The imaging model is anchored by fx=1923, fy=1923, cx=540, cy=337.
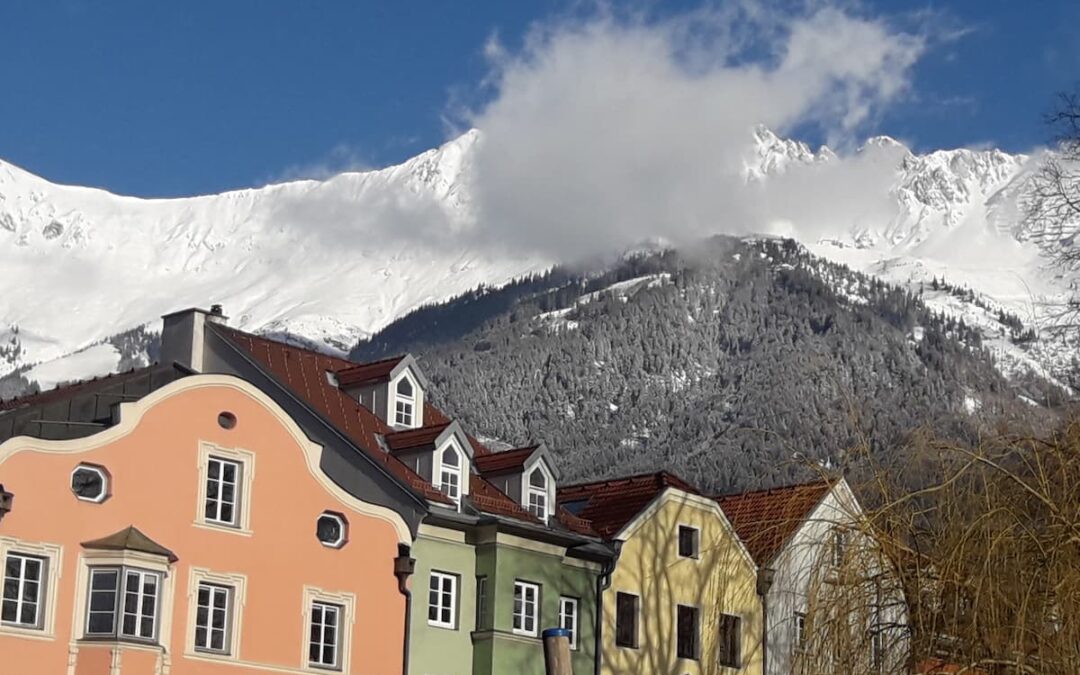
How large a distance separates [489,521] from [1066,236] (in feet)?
96.0

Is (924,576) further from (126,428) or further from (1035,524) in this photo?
(126,428)

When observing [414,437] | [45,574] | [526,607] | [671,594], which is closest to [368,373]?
[414,437]

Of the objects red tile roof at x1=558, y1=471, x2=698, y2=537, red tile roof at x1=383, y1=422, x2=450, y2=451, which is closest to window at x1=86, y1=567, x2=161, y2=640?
red tile roof at x1=383, y1=422, x2=450, y2=451

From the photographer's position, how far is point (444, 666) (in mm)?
52312

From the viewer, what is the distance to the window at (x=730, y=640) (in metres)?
61.3

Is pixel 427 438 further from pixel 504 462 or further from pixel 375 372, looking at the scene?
pixel 375 372

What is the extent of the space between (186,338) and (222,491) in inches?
391

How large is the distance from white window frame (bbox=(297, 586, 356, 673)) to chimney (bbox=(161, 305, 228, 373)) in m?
9.90

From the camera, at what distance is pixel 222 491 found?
48219 millimetres

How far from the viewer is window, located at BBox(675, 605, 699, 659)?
5988 centimetres

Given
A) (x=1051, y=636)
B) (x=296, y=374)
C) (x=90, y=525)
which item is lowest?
(x=1051, y=636)

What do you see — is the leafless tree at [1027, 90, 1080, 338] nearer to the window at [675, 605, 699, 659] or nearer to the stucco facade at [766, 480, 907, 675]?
the stucco facade at [766, 480, 907, 675]

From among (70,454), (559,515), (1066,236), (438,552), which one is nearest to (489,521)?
(438,552)

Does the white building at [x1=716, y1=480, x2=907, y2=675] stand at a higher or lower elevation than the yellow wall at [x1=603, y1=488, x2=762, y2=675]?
lower
